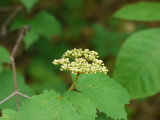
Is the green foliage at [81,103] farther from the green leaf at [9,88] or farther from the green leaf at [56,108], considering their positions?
the green leaf at [9,88]

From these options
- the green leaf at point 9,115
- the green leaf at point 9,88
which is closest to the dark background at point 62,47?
the green leaf at point 9,88

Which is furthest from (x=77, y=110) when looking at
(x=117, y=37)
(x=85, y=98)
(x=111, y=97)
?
(x=117, y=37)

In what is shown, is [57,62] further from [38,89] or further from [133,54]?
[38,89]

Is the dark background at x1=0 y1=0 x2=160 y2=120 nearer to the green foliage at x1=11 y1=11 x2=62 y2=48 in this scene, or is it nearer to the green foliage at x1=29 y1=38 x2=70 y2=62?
the green foliage at x1=29 y1=38 x2=70 y2=62

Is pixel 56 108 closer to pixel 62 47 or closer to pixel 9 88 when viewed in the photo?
pixel 9 88

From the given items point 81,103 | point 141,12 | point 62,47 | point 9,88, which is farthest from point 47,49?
point 81,103
